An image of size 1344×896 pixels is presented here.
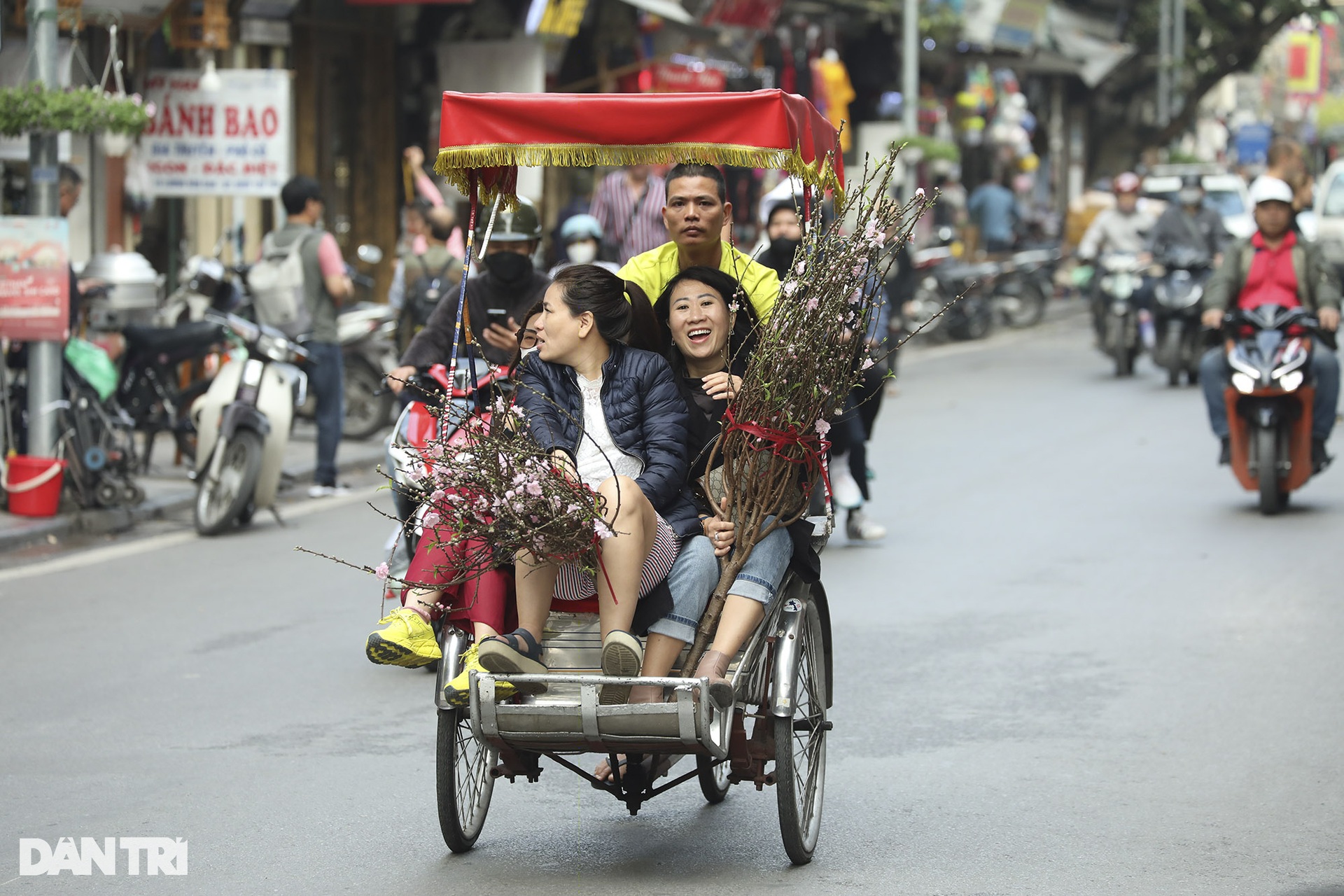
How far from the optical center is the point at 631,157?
532 cm

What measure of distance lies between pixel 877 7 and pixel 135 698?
1935cm

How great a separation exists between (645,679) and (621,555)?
1.13ft

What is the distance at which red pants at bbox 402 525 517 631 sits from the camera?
462cm

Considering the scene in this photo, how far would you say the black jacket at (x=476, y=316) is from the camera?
7.29 metres

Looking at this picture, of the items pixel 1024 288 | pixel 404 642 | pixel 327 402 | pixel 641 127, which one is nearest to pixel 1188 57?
pixel 1024 288

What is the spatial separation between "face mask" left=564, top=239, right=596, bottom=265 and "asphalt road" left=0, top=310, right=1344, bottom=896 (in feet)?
7.01

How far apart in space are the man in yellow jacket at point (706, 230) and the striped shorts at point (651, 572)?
106cm

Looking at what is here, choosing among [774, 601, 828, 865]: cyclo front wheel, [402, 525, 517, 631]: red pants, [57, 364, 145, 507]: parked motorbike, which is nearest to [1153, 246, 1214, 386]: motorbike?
[57, 364, 145, 507]: parked motorbike

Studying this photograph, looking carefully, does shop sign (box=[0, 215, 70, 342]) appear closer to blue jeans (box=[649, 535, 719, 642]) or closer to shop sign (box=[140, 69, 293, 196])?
shop sign (box=[140, 69, 293, 196])

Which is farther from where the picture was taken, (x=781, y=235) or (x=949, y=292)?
(x=949, y=292)

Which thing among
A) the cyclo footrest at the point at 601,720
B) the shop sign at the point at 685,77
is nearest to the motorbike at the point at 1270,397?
the cyclo footrest at the point at 601,720

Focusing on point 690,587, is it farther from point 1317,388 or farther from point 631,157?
point 1317,388

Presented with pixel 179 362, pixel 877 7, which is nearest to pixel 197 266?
pixel 179 362

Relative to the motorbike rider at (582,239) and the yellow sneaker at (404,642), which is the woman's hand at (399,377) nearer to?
the yellow sneaker at (404,642)
